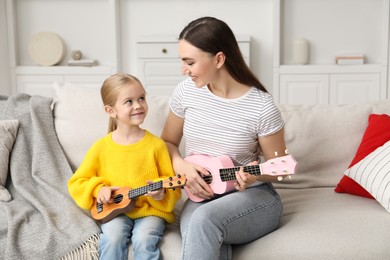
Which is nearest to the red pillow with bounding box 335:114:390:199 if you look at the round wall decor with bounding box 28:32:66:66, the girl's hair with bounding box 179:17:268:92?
the girl's hair with bounding box 179:17:268:92

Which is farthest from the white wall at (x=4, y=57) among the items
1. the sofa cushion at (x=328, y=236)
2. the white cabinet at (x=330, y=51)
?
the sofa cushion at (x=328, y=236)

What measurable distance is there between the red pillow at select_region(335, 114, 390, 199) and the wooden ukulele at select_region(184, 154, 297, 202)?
0.39 metres

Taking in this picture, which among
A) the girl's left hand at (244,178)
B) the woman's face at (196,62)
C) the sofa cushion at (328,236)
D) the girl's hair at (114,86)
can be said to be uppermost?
the woman's face at (196,62)

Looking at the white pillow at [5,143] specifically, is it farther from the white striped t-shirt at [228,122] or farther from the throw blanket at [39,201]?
the white striped t-shirt at [228,122]

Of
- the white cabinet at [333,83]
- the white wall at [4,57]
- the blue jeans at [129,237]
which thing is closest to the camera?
the blue jeans at [129,237]

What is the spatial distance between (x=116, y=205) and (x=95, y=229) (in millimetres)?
95

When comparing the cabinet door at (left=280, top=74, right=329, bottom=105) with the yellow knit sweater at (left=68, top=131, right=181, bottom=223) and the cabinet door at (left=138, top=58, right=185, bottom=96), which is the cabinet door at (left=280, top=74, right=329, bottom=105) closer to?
the cabinet door at (left=138, top=58, right=185, bottom=96)

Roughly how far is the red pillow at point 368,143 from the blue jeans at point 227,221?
36 cm

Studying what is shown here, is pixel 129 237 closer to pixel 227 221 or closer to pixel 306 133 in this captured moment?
pixel 227 221

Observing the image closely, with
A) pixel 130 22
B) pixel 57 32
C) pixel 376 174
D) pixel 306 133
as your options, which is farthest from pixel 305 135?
pixel 57 32

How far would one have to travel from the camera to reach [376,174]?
199 cm

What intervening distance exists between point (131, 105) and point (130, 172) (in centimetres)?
21

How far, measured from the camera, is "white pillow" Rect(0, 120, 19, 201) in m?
2.14

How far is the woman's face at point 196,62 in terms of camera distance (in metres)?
1.87
